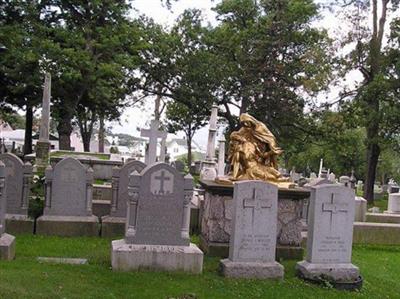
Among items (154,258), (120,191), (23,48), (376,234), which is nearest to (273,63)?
(23,48)

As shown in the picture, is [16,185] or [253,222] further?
[16,185]

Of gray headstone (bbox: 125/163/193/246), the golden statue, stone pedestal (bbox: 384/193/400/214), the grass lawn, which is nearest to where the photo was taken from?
the grass lawn

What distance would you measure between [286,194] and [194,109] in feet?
84.1

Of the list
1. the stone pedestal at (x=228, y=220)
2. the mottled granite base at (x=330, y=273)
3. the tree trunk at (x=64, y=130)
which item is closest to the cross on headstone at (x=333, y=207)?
the mottled granite base at (x=330, y=273)

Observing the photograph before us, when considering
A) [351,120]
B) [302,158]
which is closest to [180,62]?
[351,120]

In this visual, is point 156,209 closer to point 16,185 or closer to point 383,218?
point 16,185

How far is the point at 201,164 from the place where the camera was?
32.0 metres

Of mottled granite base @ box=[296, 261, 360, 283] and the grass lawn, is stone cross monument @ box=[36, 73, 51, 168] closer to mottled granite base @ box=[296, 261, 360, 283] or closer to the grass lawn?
the grass lawn

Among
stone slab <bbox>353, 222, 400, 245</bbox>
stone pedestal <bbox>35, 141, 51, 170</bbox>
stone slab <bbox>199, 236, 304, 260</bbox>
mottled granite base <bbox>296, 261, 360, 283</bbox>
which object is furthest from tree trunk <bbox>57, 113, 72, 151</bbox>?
mottled granite base <bbox>296, 261, 360, 283</bbox>

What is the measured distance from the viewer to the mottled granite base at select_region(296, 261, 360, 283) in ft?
26.7

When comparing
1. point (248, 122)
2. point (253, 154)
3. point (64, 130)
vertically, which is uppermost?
point (64, 130)

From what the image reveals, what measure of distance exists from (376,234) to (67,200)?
7.14 meters

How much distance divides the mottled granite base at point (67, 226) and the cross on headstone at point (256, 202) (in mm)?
4042

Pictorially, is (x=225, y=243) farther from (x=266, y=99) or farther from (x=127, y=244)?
(x=266, y=99)
